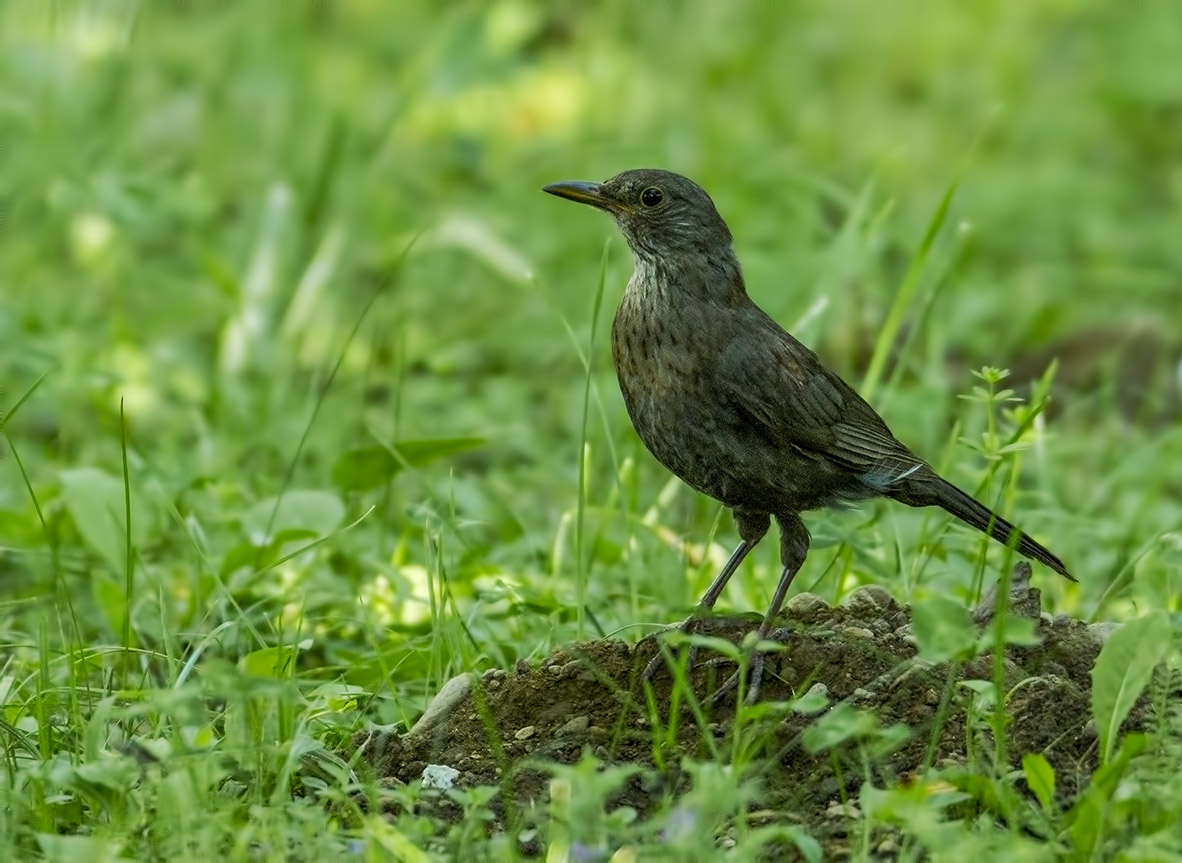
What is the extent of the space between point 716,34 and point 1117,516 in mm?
5185

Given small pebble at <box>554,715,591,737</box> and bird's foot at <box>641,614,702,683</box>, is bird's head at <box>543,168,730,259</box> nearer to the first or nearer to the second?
bird's foot at <box>641,614,702,683</box>

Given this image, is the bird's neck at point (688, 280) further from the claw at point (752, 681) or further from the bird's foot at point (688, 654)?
the claw at point (752, 681)

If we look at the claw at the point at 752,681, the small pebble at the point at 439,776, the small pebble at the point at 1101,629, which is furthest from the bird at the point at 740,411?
the small pebble at the point at 439,776

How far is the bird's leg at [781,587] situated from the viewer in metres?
4.10

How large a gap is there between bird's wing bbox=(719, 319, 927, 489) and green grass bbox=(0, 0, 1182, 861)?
0.72ft

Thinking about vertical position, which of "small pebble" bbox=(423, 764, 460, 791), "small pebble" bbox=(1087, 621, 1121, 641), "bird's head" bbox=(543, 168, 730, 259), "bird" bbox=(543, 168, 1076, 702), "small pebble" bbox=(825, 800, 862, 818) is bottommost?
"small pebble" bbox=(423, 764, 460, 791)

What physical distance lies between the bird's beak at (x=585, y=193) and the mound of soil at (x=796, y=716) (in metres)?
1.48

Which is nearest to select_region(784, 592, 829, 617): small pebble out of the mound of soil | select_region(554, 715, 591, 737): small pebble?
the mound of soil

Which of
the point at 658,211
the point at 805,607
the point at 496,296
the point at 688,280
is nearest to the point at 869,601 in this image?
the point at 805,607

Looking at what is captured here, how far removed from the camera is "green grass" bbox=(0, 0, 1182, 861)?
3789 mm

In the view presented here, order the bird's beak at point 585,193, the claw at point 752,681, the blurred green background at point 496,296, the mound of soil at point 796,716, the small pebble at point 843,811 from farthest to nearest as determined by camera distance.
A: the bird's beak at point 585,193 → the blurred green background at point 496,296 → the claw at point 752,681 → the mound of soil at point 796,716 → the small pebble at point 843,811

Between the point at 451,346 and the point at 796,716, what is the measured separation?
4.05 m

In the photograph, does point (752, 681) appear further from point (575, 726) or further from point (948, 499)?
A: point (948, 499)

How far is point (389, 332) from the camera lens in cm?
762
